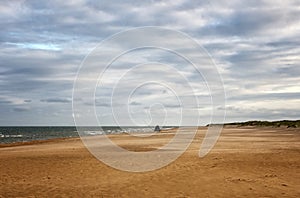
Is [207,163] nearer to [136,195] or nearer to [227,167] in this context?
[227,167]

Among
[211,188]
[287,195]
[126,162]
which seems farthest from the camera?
[126,162]

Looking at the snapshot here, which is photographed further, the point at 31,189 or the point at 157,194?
the point at 31,189

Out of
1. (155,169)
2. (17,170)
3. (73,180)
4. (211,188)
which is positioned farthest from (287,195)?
(17,170)

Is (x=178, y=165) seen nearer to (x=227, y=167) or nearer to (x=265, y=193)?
(x=227, y=167)

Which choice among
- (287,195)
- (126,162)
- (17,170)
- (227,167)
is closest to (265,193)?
(287,195)

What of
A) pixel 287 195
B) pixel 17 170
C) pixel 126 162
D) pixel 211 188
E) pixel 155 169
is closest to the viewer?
pixel 287 195

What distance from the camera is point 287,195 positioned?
39.3ft

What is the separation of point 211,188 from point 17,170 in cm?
1050

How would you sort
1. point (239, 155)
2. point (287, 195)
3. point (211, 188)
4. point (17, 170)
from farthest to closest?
point (239, 155) → point (17, 170) → point (211, 188) → point (287, 195)

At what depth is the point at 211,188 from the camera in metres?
13.3

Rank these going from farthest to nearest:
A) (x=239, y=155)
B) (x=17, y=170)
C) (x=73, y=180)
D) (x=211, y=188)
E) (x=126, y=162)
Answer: (x=239, y=155)
(x=126, y=162)
(x=17, y=170)
(x=73, y=180)
(x=211, y=188)

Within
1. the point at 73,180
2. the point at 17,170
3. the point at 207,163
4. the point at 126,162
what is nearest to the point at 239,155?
the point at 207,163

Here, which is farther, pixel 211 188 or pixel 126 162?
pixel 126 162

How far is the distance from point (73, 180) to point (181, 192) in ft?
16.8
